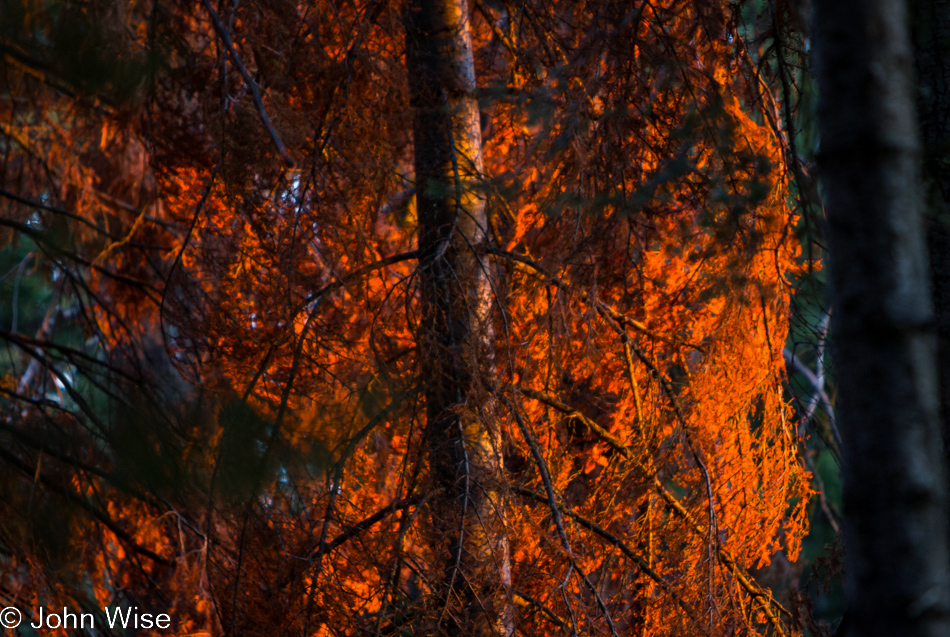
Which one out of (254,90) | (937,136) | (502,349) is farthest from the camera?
(502,349)

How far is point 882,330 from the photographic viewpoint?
3.62 ft

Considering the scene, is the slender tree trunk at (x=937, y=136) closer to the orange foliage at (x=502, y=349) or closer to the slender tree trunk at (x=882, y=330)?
the slender tree trunk at (x=882, y=330)

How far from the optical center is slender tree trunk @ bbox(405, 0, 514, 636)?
11.3ft

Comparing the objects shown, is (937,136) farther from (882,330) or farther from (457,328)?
(457,328)

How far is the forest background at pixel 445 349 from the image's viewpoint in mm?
3432

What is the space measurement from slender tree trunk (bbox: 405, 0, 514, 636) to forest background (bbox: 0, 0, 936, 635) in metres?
0.02

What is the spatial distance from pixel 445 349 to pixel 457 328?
0.12 metres

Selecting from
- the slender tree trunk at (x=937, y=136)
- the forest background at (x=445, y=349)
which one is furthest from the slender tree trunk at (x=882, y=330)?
the forest background at (x=445, y=349)

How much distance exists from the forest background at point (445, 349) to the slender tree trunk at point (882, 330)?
1.80m

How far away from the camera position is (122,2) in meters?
4.12

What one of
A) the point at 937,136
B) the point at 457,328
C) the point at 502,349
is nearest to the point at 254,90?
the point at 457,328

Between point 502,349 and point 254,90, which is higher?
point 254,90

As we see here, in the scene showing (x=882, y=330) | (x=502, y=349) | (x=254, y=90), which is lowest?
(x=882, y=330)

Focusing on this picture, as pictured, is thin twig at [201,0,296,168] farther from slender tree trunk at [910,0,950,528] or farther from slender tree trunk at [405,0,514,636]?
slender tree trunk at [910,0,950,528]
